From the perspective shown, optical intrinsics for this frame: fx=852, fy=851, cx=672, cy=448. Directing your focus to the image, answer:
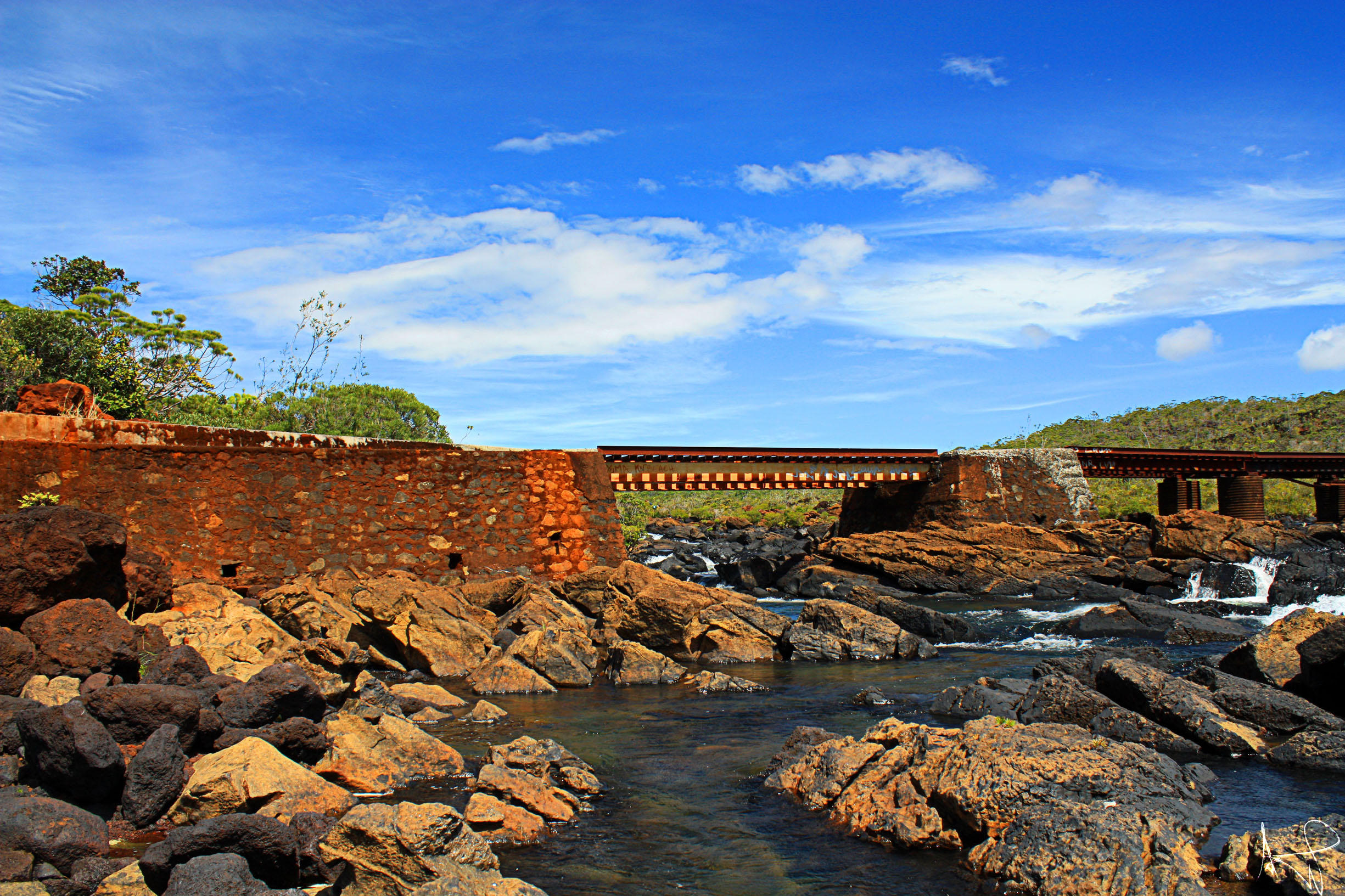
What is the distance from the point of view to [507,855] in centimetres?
582

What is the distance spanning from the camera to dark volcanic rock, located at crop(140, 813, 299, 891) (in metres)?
4.80

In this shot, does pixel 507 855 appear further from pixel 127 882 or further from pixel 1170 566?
pixel 1170 566

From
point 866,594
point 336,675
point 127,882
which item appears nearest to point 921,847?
point 127,882

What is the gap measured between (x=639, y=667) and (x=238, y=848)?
7048 mm

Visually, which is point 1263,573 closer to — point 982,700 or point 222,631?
point 982,700

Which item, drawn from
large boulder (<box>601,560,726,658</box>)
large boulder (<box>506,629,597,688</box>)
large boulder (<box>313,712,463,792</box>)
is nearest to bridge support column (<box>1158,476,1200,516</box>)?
large boulder (<box>601,560,726,658</box>)

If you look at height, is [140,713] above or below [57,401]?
below

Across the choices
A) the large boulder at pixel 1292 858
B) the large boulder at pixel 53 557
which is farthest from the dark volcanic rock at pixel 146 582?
the large boulder at pixel 1292 858

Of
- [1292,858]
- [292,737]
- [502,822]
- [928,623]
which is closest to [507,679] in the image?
[292,737]

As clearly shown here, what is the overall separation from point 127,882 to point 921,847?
4937 millimetres

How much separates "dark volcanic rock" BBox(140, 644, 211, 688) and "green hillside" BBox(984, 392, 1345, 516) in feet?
167

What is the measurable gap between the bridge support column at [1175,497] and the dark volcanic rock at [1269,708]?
29724 millimetres

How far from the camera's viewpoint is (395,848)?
4.95 m

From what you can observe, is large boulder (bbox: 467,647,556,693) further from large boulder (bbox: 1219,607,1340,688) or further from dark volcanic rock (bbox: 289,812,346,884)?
large boulder (bbox: 1219,607,1340,688)
